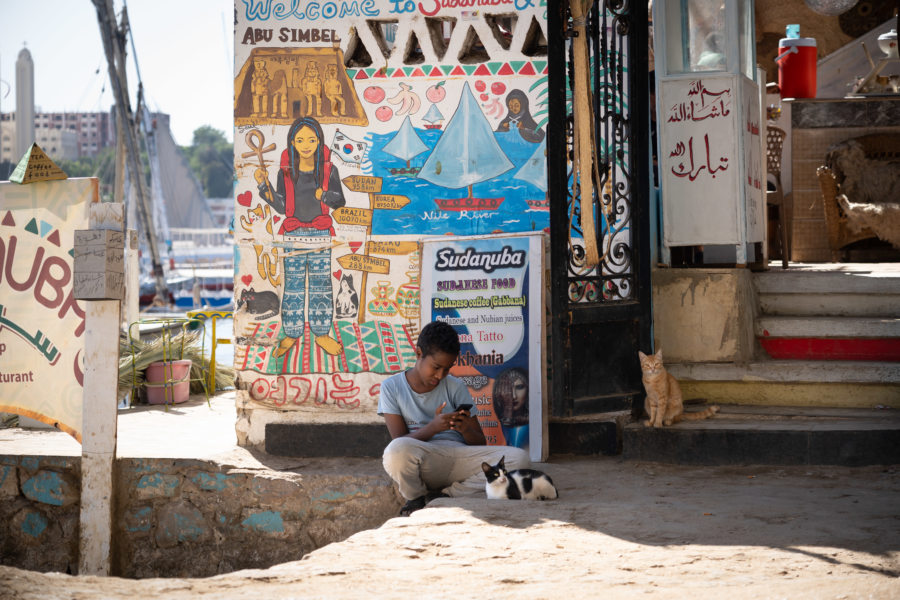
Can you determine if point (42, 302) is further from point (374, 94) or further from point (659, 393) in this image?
point (659, 393)

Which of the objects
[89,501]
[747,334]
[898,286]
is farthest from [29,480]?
[898,286]

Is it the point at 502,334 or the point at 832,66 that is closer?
the point at 502,334

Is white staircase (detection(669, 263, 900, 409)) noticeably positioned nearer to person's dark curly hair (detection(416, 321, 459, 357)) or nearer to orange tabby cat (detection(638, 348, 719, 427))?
orange tabby cat (detection(638, 348, 719, 427))

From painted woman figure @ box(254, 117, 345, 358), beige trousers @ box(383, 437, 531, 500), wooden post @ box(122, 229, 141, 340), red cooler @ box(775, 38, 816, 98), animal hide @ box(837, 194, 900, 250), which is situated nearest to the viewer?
beige trousers @ box(383, 437, 531, 500)

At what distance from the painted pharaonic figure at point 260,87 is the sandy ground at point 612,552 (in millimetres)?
3457

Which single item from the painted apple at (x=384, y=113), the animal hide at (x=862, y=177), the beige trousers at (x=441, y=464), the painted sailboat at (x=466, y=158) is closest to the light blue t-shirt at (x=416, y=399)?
the beige trousers at (x=441, y=464)

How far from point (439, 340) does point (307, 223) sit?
2150mm

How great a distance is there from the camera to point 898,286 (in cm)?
700

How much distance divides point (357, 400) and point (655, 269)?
8.37 ft

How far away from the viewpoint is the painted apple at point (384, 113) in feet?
22.0

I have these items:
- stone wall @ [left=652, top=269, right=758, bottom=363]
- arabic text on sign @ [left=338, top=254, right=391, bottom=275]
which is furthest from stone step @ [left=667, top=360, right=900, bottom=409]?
arabic text on sign @ [left=338, top=254, right=391, bottom=275]

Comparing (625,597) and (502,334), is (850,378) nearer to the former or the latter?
(502,334)

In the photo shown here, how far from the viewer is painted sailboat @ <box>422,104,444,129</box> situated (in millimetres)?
6637

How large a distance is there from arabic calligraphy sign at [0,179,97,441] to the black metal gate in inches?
135
